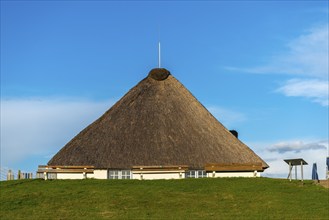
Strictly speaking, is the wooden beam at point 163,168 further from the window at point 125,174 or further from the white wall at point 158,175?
A: the window at point 125,174

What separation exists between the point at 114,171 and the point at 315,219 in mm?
21915

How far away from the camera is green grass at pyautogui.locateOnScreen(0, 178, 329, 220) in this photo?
1367 inches

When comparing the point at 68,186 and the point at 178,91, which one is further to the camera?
the point at 178,91

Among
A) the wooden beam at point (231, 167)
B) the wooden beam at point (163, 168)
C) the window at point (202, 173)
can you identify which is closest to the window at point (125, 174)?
the wooden beam at point (163, 168)

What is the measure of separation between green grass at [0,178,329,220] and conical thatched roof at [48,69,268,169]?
16.8 ft

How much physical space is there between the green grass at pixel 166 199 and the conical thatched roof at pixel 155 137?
5126mm

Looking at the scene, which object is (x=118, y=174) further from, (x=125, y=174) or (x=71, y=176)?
(x=71, y=176)

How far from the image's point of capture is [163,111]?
55.3 metres

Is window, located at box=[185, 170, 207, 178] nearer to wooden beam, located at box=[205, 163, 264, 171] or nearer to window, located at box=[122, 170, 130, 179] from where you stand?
wooden beam, located at box=[205, 163, 264, 171]

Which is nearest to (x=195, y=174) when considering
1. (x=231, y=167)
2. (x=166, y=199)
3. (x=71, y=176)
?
(x=231, y=167)

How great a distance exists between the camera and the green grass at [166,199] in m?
34.7

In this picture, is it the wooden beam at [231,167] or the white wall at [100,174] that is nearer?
the wooden beam at [231,167]

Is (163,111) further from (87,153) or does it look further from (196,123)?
(87,153)

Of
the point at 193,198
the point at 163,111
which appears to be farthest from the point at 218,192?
the point at 163,111
